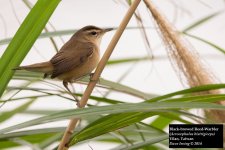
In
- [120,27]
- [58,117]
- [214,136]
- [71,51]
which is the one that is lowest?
[58,117]

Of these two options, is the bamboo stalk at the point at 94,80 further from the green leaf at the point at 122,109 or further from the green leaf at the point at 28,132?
the green leaf at the point at 28,132

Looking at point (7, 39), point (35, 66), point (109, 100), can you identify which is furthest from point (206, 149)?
point (35, 66)

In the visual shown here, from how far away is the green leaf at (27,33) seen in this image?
95 centimetres

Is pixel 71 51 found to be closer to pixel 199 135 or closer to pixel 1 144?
pixel 1 144

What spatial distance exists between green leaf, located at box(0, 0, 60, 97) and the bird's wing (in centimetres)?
55

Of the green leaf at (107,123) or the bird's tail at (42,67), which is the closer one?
the green leaf at (107,123)

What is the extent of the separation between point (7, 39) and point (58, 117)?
16.3 inches

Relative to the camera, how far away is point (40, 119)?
0.84 metres

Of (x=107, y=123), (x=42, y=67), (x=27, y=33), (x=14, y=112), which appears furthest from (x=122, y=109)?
(x=42, y=67)

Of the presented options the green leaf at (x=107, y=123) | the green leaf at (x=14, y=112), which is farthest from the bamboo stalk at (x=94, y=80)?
the green leaf at (x=14, y=112)

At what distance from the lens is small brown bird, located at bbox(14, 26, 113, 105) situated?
1.54 meters

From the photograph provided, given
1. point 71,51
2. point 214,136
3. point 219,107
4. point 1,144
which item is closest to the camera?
point 219,107

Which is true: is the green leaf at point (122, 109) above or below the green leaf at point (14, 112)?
below

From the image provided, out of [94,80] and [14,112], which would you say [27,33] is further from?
[14,112]
